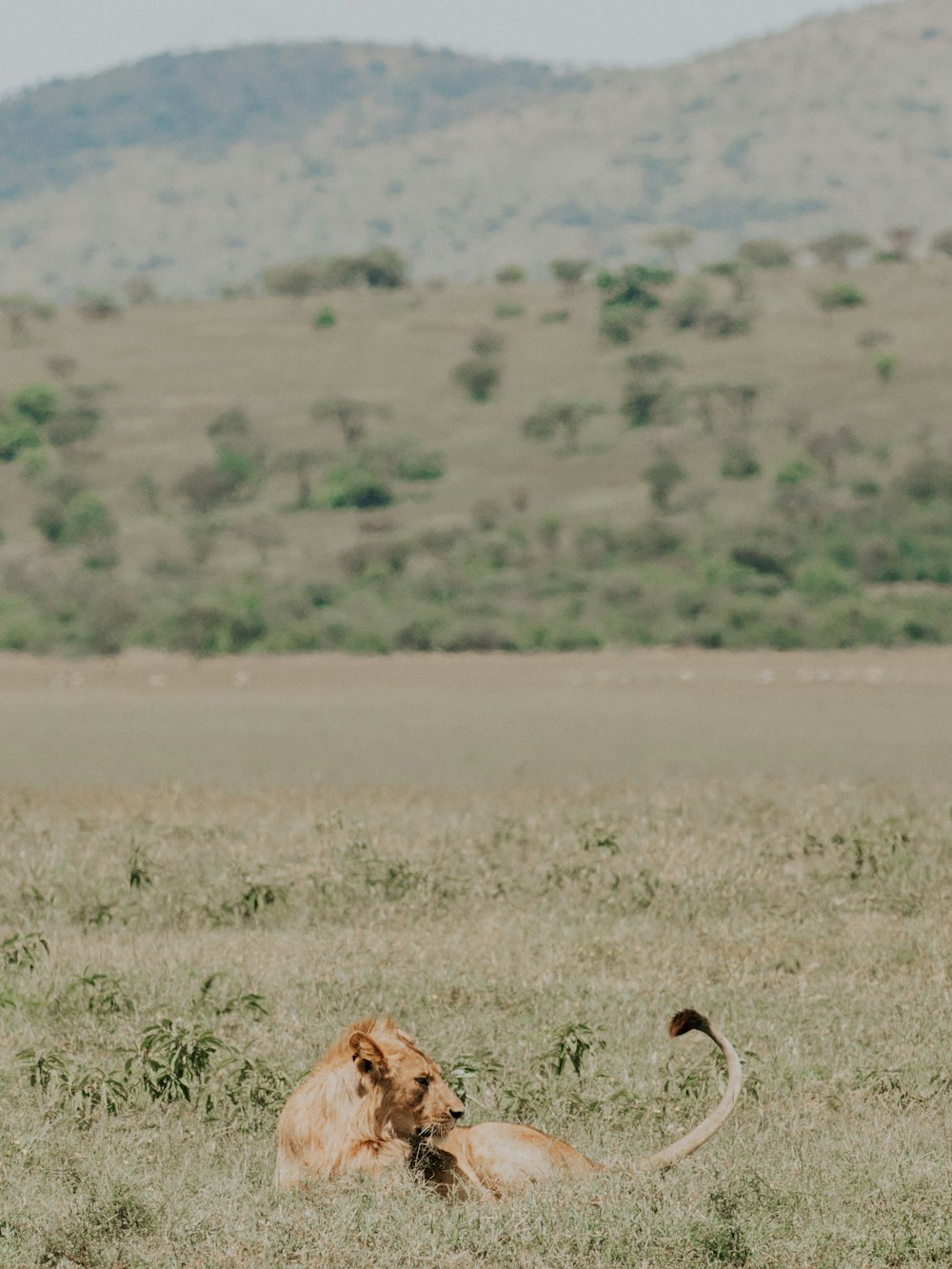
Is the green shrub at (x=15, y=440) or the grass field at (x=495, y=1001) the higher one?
the green shrub at (x=15, y=440)

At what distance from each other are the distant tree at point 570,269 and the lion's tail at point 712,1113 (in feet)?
Answer: 271

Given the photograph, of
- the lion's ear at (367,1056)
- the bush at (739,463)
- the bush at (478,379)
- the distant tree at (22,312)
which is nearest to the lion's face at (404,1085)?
the lion's ear at (367,1056)

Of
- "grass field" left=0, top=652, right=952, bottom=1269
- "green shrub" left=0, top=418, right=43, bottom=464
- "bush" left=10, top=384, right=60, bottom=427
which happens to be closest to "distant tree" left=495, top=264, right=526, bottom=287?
"bush" left=10, top=384, right=60, bottom=427

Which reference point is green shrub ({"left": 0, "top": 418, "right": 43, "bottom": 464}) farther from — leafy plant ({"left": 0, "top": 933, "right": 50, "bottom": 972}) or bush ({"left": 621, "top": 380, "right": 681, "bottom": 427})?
leafy plant ({"left": 0, "top": 933, "right": 50, "bottom": 972})

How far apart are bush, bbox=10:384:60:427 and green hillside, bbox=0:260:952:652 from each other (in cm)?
15

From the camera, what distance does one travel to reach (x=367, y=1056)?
4.50 meters

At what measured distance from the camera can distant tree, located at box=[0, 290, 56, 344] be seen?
81.0m

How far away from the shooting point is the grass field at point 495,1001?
470cm

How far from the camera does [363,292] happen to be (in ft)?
303

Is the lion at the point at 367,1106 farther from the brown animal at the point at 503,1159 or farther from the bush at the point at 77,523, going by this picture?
the bush at the point at 77,523

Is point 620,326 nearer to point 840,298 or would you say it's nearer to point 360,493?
point 840,298

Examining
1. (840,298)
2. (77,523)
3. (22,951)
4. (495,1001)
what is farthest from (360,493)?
(495,1001)

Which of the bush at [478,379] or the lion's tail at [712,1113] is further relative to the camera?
the bush at [478,379]

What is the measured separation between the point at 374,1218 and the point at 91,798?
9478 mm
